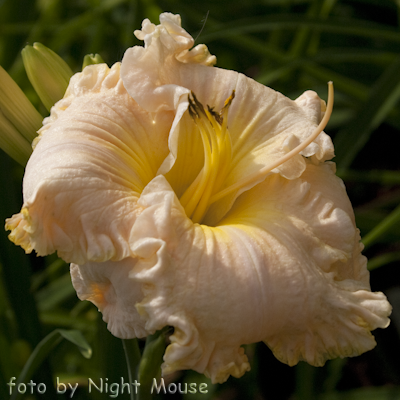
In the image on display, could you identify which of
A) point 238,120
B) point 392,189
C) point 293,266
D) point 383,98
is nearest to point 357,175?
point 383,98

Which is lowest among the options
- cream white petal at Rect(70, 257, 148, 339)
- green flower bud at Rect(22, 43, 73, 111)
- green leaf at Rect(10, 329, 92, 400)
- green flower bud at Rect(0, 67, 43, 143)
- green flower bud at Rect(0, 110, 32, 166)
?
green leaf at Rect(10, 329, 92, 400)

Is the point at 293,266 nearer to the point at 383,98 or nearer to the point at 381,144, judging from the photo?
the point at 383,98

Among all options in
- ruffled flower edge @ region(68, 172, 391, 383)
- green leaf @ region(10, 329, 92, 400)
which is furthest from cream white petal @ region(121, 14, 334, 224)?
green leaf @ region(10, 329, 92, 400)

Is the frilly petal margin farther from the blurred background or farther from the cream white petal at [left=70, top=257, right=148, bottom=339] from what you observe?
the blurred background

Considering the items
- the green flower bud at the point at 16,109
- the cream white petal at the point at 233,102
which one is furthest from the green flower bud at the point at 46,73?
the cream white petal at the point at 233,102

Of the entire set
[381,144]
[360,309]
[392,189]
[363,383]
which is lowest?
[363,383]

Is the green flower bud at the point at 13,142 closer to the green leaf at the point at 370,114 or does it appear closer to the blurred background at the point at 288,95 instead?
the blurred background at the point at 288,95
